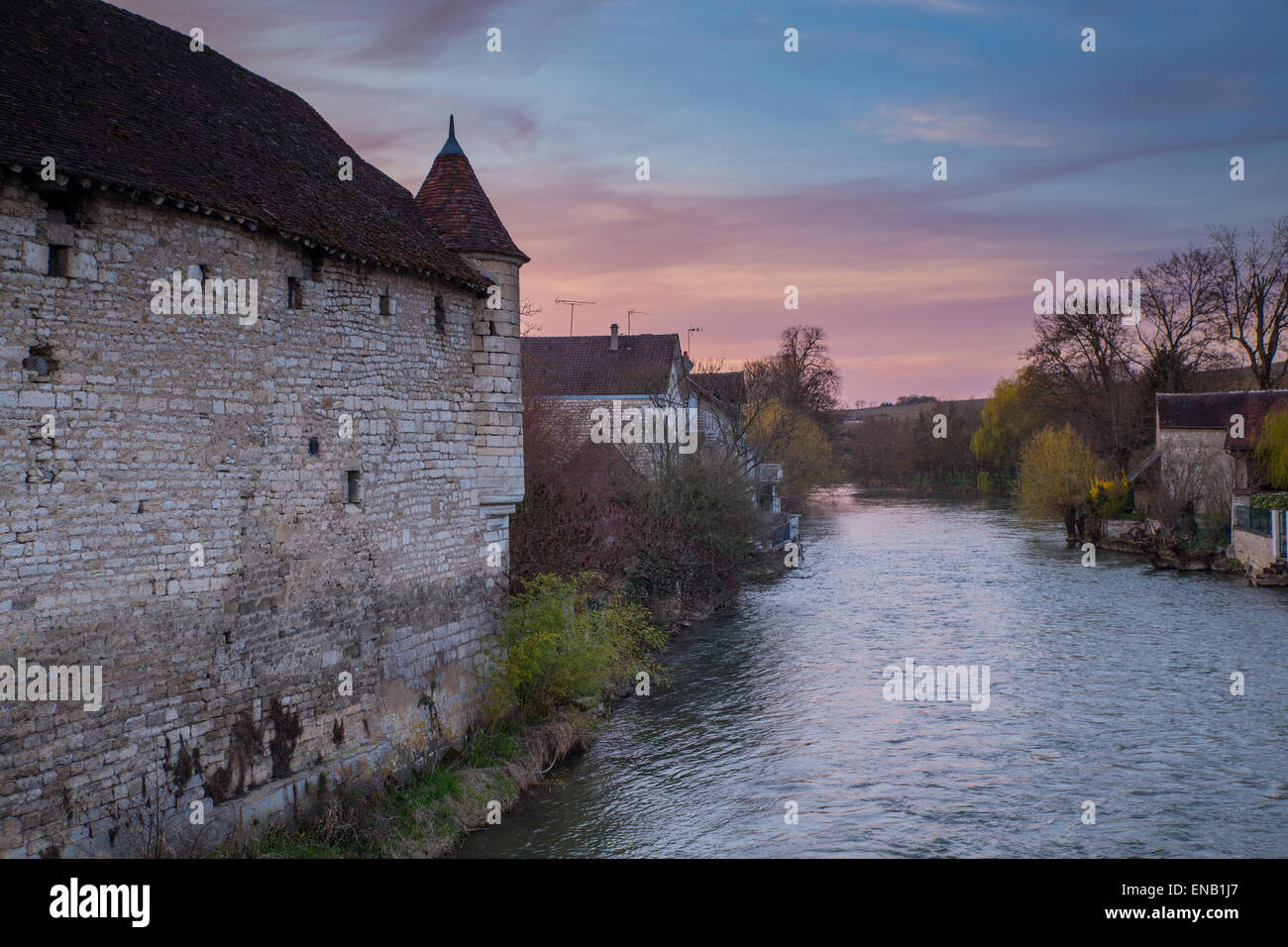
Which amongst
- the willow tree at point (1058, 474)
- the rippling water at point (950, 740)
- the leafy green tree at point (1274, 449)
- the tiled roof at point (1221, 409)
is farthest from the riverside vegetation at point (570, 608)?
the tiled roof at point (1221, 409)

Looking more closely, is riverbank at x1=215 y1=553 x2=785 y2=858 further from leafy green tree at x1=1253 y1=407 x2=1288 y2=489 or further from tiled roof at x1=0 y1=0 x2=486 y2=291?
leafy green tree at x1=1253 y1=407 x2=1288 y2=489

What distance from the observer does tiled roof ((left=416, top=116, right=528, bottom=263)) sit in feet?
38.7

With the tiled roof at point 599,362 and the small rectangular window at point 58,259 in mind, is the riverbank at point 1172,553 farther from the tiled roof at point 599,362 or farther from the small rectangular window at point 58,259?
the small rectangular window at point 58,259

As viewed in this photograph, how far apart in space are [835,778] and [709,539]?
1279 cm

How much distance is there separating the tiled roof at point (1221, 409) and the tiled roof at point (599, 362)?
16.9 meters

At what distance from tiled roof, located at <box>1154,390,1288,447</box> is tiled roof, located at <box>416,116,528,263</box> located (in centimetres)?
2662

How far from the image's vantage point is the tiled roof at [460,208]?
11797mm

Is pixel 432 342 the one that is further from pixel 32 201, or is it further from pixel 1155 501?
pixel 1155 501

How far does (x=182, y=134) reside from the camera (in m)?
8.47

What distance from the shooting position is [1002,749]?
40.2 ft

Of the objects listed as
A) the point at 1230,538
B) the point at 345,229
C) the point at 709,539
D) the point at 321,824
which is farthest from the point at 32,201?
the point at 1230,538

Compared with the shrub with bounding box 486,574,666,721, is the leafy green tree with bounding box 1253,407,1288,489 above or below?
above

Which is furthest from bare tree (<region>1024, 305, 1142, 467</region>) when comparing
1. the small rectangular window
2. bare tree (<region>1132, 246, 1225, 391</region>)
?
the small rectangular window
